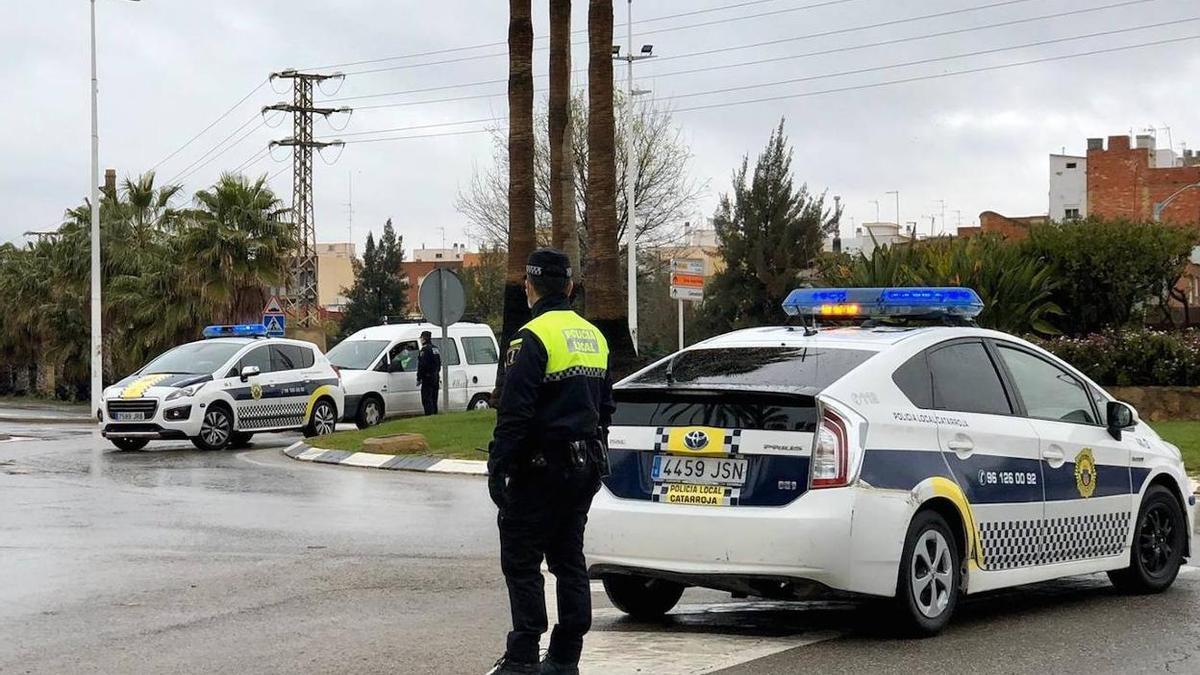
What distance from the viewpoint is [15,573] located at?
1005cm

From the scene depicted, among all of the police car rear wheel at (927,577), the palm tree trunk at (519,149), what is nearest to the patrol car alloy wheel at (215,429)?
the palm tree trunk at (519,149)

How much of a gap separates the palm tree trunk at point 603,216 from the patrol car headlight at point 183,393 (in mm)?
5900

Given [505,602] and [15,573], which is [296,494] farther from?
[505,602]

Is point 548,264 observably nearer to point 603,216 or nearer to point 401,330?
point 603,216

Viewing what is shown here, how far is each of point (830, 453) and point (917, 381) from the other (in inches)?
37.7

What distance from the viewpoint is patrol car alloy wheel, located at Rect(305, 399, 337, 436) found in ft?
82.8

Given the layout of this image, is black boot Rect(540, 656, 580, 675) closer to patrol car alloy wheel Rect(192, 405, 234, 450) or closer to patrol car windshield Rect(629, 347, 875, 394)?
patrol car windshield Rect(629, 347, 875, 394)

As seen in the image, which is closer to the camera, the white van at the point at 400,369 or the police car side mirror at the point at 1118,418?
the police car side mirror at the point at 1118,418

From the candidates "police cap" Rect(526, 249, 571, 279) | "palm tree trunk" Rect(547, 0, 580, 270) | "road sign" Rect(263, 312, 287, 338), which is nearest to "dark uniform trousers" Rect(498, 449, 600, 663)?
"police cap" Rect(526, 249, 571, 279)

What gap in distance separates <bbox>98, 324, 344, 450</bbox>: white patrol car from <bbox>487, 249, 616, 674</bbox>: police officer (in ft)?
56.0

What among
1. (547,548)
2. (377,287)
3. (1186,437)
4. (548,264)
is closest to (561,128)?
(1186,437)

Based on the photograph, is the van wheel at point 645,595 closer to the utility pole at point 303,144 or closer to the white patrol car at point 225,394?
the white patrol car at point 225,394

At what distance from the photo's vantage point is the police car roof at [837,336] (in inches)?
328

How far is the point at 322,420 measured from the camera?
1001 inches
